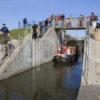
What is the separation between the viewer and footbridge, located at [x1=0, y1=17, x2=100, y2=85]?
76.3 ft

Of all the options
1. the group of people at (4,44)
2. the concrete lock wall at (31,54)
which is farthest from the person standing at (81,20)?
the group of people at (4,44)

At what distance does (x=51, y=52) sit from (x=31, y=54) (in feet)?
26.8

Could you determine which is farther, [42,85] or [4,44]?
[4,44]

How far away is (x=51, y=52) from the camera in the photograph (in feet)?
148

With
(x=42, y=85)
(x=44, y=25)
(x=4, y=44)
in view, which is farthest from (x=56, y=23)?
(x=42, y=85)

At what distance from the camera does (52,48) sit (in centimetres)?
4547

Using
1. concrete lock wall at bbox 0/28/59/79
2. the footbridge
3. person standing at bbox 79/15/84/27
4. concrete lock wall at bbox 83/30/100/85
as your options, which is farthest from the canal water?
person standing at bbox 79/15/84/27

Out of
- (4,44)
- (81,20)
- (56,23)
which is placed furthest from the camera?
(56,23)

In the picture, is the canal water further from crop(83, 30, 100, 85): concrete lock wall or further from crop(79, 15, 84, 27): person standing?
crop(79, 15, 84, 27): person standing

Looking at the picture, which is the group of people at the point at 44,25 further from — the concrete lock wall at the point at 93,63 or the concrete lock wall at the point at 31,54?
the concrete lock wall at the point at 93,63

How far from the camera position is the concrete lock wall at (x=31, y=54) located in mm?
30969

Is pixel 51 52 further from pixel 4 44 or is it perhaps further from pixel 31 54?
pixel 4 44

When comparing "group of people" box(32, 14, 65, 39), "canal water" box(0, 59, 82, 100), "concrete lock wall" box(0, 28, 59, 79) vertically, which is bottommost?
"canal water" box(0, 59, 82, 100)

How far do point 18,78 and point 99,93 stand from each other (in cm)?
1293
